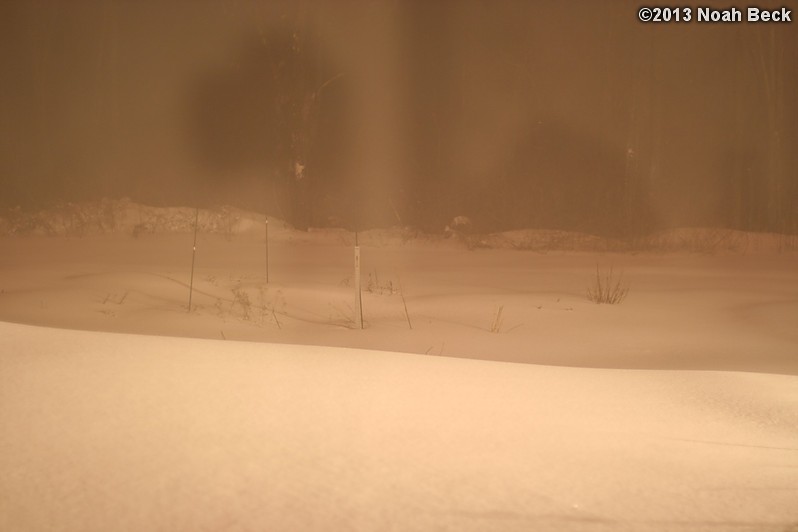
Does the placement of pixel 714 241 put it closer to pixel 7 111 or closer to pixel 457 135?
pixel 457 135

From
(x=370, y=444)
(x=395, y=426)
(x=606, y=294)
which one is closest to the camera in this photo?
(x=370, y=444)

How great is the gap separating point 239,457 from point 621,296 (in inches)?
255

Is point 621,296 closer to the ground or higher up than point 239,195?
closer to the ground

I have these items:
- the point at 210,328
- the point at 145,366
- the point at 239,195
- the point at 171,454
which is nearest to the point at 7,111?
the point at 239,195

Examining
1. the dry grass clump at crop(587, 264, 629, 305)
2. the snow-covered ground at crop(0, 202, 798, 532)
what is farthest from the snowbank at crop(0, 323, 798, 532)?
the dry grass clump at crop(587, 264, 629, 305)

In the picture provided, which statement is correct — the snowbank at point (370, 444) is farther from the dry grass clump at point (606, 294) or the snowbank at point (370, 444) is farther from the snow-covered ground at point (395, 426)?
the dry grass clump at point (606, 294)

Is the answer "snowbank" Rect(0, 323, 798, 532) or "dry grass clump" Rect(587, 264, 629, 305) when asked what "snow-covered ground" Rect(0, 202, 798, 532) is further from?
"dry grass clump" Rect(587, 264, 629, 305)

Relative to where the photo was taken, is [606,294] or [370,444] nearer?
[370,444]

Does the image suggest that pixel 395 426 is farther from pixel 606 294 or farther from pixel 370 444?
pixel 606 294

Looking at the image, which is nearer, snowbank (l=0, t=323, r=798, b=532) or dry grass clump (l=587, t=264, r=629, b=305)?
snowbank (l=0, t=323, r=798, b=532)

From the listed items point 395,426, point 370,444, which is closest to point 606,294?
point 395,426

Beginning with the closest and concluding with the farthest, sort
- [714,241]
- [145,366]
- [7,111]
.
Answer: [145,366], [714,241], [7,111]

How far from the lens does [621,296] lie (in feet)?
26.9

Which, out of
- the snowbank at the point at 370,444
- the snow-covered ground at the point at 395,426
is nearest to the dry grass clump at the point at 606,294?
the snow-covered ground at the point at 395,426
